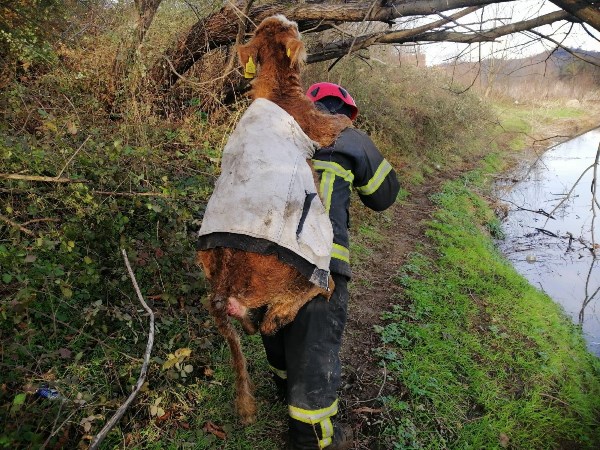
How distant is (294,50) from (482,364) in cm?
321

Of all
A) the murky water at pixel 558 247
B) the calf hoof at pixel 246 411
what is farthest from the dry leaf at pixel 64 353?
the murky water at pixel 558 247

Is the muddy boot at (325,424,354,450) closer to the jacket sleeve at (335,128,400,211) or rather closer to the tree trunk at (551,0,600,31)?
the jacket sleeve at (335,128,400,211)

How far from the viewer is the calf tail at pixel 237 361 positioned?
201 centimetres

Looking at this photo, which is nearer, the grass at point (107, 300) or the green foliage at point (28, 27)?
the grass at point (107, 300)

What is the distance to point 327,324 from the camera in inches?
84.6

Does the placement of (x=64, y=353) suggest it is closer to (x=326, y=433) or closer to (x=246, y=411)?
(x=246, y=411)

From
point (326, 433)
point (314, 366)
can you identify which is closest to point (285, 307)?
point (314, 366)

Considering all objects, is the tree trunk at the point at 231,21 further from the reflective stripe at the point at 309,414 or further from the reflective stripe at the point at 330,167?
the reflective stripe at the point at 309,414

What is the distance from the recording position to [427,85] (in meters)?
13.9

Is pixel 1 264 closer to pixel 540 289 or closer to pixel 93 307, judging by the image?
pixel 93 307

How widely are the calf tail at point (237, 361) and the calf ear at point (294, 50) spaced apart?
1233 mm

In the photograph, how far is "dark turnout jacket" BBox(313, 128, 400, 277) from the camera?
2109mm

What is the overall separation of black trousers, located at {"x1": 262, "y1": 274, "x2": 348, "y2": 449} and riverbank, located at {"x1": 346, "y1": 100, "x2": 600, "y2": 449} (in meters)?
0.64

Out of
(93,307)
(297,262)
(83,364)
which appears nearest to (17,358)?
(83,364)
